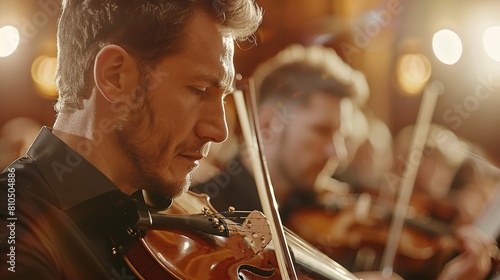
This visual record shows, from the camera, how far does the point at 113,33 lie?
1.03 m

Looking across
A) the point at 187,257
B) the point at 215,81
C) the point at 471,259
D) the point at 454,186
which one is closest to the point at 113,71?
the point at 215,81

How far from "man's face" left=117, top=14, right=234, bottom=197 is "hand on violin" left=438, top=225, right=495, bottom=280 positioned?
1.25 meters

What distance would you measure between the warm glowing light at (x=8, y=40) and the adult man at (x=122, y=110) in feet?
1.37

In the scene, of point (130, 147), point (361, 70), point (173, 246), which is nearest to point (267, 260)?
point (173, 246)

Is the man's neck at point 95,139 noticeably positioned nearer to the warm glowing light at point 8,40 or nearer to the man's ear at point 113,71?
the man's ear at point 113,71

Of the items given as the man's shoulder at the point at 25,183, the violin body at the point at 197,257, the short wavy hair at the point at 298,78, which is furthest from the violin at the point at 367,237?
the man's shoulder at the point at 25,183

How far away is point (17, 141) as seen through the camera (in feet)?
4.79

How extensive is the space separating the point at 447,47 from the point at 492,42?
0.24 metres

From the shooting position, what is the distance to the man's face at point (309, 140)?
2.09 meters

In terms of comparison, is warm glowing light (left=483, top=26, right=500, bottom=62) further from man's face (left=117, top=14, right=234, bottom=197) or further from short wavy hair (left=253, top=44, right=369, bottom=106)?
man's face (left=117, top=14, right=234, bottom=197)

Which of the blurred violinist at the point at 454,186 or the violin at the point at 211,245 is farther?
the blurred violinist at the point at 454,186

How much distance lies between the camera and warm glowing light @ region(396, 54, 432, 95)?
290 cm

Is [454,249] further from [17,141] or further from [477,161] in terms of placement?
[17,141]

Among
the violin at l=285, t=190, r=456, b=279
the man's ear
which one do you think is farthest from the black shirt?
the violin at l=285, t=190, r=456, b=279
